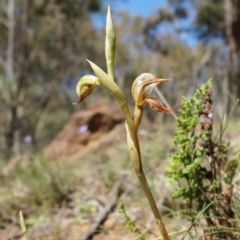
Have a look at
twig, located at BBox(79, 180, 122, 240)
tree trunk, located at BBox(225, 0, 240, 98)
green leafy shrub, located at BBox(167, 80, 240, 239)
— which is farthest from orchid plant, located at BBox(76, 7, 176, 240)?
tree trunk, located at BBox(225, 0, 240, 98)

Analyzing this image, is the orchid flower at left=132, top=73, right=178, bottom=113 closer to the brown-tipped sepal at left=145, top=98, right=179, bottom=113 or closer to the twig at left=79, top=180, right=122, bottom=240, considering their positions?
the brown-tipped sepal at left=145, top=98, right=179, bottom=113

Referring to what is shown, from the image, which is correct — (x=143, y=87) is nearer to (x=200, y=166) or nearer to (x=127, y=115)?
(x=127, y=115)

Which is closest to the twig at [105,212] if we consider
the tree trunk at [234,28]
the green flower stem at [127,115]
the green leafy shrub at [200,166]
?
the green leafy shrub at [200,166]

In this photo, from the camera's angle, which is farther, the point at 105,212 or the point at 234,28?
the point at 234,28

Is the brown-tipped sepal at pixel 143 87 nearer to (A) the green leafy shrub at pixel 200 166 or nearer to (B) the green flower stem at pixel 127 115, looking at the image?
(B) the green flower stem at pixel 127 115

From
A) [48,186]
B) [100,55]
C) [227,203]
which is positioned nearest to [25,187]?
[48,186]

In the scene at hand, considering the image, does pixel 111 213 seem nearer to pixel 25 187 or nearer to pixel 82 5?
pixel 25 187

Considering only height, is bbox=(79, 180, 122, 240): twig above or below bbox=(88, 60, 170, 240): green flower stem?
above

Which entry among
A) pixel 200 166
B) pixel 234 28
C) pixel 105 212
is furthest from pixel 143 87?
pixel 234 28
